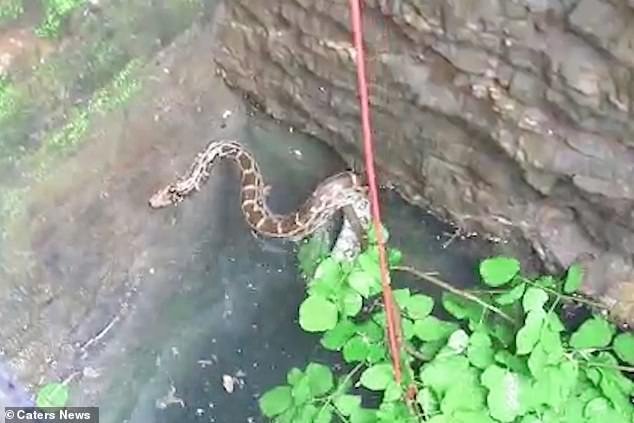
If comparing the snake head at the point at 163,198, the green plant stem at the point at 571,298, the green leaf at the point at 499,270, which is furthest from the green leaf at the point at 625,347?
the snake head at the point at 163,198

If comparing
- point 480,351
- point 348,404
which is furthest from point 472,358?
point 348,404

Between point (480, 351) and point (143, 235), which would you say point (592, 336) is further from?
point (143, 235)

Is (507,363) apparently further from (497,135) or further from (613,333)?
(497,135)

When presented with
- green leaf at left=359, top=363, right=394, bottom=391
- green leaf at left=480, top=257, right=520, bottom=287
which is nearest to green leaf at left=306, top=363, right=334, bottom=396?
green leaf at left=359, top=363, right=394, bottom=391

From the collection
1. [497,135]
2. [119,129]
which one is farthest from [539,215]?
[119,129]

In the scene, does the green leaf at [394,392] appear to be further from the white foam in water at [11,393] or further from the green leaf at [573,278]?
the white foam in water at [11,393]
